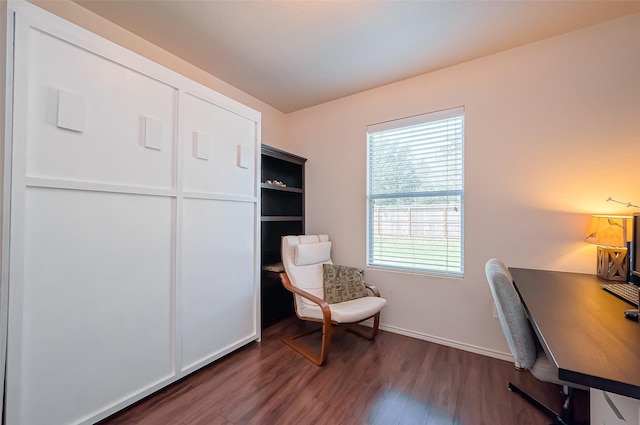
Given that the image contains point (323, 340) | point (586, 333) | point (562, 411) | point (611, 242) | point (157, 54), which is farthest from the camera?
point (157, 54)

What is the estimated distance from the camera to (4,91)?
117cm

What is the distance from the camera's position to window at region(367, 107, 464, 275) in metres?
2.41

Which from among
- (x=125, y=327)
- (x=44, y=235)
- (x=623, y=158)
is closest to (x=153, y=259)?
(x=125, y=327)

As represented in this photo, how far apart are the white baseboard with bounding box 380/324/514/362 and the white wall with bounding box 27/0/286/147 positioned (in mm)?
2640

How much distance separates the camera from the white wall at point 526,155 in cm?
184

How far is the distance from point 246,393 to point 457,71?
10.4 feet

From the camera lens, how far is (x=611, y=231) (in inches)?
65.2

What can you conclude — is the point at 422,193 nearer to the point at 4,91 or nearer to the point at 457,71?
the point at 457,71

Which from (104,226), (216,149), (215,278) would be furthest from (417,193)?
(104,226)

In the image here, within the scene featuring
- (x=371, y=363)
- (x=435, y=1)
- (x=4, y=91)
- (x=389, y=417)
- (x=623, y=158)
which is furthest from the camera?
(x=371, y=363)

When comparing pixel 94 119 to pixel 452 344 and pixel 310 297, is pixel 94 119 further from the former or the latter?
pixel 452 344

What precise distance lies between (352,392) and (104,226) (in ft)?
6.17

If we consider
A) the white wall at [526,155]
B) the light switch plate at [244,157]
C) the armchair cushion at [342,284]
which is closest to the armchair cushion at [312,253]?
the armchair cushion at [342,284]

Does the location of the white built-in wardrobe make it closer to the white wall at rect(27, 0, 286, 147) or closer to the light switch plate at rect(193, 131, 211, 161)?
the light switch plate at rect(193, 131, 211, 161)
